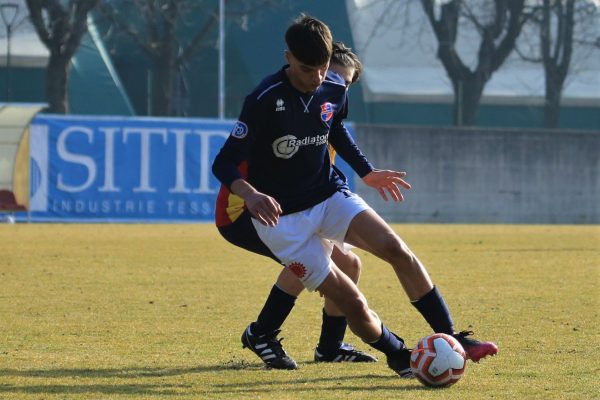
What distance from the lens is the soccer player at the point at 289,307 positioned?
7.55 m

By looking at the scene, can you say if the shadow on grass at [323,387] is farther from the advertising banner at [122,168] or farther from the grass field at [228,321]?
the advertising banner at [122,168]

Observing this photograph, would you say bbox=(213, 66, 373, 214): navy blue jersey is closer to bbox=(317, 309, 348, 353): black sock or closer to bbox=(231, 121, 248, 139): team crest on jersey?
bbox=(231, 121, 248, 139): team crest on jersey

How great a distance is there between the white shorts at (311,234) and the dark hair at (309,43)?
841 mm

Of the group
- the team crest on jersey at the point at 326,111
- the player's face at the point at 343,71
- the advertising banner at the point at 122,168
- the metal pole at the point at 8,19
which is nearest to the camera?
the team crest on jersey at the point at 326,111

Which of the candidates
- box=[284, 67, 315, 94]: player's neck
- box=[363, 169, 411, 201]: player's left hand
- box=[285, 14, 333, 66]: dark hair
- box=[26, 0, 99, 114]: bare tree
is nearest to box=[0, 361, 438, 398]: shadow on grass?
box=[363, 169, 411, 201]: player's left hand

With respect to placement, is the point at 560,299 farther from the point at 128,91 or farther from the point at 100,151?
the point at 128,91

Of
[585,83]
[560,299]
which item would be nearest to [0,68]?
[585,83]

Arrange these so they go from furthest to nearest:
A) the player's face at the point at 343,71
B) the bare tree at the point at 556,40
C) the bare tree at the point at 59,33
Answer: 1. the bare tree at the point at 556,40
2. the bare tree at the point at 59,33
3. the player's face at the point at 343,71

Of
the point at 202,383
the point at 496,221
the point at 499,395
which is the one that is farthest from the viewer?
the point at 496,221

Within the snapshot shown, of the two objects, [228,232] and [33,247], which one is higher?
[228,232]

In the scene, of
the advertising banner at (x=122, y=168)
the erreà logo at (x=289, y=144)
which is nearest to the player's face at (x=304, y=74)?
the erreà logo at (x=289, y=144)

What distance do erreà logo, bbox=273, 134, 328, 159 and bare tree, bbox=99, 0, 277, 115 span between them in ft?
79.5

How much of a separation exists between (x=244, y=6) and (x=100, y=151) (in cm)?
1041

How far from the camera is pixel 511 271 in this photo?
15.5 metres
